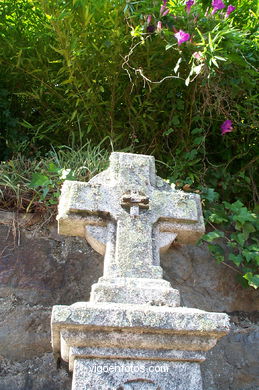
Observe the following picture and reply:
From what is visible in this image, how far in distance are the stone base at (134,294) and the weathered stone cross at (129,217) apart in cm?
4

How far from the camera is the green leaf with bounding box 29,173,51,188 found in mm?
2324

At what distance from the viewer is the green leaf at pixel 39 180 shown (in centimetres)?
232

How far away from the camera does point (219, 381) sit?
2.07m

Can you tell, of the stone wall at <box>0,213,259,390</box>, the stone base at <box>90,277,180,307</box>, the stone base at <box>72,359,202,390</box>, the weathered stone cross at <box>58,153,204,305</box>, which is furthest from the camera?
the stone wall at <box>0,213,259,390</box>

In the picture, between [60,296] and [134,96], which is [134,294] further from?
[134,96]

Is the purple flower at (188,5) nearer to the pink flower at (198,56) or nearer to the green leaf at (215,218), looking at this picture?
the pink flower at (198,56)

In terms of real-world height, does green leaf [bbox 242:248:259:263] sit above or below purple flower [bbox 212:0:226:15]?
below

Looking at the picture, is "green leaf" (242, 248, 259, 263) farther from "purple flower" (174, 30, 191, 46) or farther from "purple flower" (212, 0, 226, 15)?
"purple flower" (212, 0, 226, 15)

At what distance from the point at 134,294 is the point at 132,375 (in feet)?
0.86

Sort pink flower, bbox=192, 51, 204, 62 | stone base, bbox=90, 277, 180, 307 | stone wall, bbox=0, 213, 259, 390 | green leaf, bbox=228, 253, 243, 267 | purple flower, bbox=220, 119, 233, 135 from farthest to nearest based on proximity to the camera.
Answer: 1. purple flower, bbox=220, 119, 233, 135
2. pink flower, bbox=192, 51, 204, 62
3. green leaf, bbox=228, 253, 243, 267
4. stone wall, bbox=0, 213, 259, 390
5. stone base, bbox=90, 277, 180, 307

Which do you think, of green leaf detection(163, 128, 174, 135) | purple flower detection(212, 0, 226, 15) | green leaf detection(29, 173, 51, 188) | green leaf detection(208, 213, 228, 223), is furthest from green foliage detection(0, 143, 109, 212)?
purple flower detection(212, 0, 226, 15)

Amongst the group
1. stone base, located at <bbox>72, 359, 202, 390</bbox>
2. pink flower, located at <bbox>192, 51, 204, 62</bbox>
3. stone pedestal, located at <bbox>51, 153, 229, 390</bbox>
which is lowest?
stone base, located at <bbox>72, 359, 202, 390</bbox>

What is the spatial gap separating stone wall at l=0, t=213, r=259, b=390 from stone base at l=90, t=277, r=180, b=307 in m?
0.60

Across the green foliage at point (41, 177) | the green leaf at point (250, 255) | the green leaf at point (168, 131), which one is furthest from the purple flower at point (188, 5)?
the green leaf at point (250, 255)
